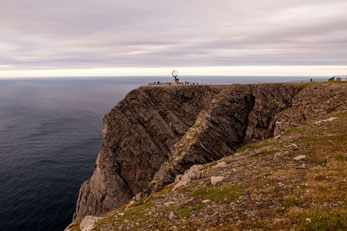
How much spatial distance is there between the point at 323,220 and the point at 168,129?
44541 millimetres

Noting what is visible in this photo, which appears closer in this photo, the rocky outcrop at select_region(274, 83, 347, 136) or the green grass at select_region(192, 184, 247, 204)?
the green grass at select_region(192, 184, 247, 204)

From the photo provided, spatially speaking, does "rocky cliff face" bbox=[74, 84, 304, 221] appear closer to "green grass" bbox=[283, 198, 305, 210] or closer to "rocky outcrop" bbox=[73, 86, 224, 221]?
"rocky outcrop" bbox=[73, 86, 224, 221]

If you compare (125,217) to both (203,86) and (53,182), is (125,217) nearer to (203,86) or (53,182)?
(203,86)

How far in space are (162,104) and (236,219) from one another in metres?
45.0

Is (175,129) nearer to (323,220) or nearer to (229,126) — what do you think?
(229,126)

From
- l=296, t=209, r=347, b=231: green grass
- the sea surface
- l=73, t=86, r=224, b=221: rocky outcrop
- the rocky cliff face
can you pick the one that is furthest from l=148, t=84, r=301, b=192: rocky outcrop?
l=296, t=209, r=347, b=231: green grass

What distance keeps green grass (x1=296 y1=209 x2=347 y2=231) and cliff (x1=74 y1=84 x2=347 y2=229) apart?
89.7 feet

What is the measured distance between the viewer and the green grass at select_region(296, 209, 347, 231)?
29.3 feet

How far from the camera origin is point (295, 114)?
1394 inches

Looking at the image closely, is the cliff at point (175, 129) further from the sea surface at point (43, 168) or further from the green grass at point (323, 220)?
the green grass at point (323, 220)

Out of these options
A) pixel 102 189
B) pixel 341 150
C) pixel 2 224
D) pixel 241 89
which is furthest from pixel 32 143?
pixel 341 150

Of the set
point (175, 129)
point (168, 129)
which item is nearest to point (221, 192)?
point (175, 129)

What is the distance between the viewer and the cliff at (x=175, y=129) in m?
39.5

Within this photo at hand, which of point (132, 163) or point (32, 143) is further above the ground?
point (132, 163)
